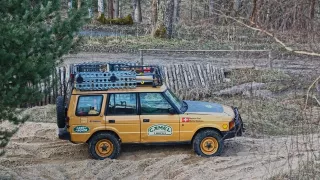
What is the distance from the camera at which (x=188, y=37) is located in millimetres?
31344

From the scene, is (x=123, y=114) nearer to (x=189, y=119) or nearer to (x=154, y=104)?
(x=154, y=104)

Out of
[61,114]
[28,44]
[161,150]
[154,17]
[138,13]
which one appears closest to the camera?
[28,44]

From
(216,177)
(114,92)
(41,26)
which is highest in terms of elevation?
(41,26)

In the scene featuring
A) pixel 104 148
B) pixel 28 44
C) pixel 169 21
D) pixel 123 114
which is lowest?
pixel 104 148

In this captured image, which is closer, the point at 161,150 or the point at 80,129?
the point at 80,129

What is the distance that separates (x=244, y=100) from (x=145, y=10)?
4213cm

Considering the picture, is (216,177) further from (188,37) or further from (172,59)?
(188,37)

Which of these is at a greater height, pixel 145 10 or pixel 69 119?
pixel 145 10

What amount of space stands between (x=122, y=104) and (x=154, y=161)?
156cm

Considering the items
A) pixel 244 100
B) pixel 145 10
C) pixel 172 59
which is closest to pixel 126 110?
pixel 244 100

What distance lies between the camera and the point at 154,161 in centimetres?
1277

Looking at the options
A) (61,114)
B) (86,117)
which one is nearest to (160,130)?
(86,117)

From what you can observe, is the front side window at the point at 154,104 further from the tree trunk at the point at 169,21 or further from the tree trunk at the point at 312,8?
the tree trunk at the point at 169,21

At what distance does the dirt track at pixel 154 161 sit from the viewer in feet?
39.5
